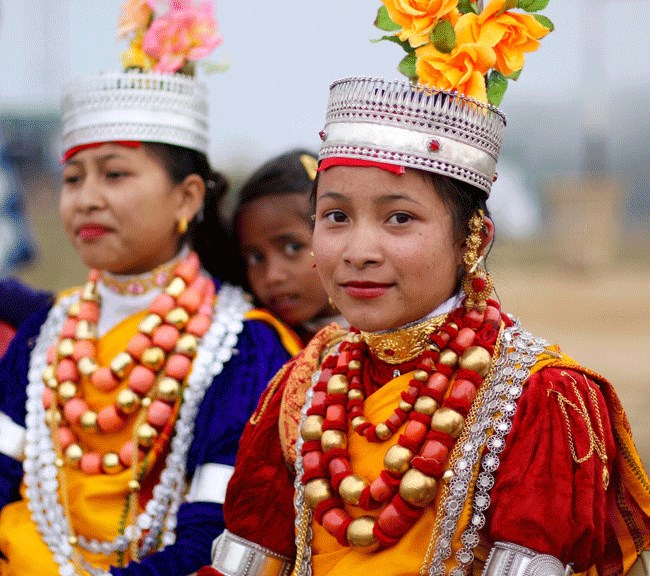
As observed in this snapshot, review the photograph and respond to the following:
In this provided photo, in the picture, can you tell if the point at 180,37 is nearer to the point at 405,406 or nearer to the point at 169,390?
the point at 169,390

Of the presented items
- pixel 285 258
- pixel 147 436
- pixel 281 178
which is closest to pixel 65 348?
pixel 147 436

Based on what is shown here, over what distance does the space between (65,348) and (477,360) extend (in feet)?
4.96

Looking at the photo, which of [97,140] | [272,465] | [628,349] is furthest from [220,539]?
[628,349]

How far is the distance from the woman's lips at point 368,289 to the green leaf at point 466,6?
622 millimetres

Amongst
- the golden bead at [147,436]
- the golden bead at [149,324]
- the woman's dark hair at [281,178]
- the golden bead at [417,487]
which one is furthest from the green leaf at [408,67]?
the golden bead at [147,436]

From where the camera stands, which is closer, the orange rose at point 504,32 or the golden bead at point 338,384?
the orange rose at point 504,32

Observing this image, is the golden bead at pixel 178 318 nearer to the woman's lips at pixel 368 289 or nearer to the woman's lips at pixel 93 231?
the woman's lips at pixel 93 231

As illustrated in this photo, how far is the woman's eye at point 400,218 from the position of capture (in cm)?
200

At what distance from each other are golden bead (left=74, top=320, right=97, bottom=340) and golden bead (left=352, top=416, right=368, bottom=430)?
1.22m

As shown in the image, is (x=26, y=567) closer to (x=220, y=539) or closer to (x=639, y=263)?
(x=220, y=539)

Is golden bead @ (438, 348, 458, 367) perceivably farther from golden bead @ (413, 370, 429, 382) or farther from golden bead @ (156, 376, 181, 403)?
golden bead @ (156, 376, 181, 403)

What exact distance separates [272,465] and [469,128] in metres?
0.92

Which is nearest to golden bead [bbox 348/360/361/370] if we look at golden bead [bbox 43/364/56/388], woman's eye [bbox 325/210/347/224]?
woman's eye [bbox 325/210/347/224]

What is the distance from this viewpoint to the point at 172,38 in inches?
123
